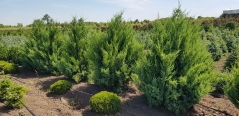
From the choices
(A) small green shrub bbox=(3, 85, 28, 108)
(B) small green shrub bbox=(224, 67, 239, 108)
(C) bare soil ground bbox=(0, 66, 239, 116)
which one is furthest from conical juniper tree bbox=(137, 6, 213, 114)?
(A) small green shrub bbox=(3, 85, 28, 108)

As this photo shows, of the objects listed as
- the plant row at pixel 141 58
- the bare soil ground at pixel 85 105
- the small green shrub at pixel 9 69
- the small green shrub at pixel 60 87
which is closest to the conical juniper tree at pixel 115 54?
the plant row at pixel 141 58

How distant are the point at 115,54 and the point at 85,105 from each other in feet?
5.77

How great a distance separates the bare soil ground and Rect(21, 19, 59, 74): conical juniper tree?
2251 mm

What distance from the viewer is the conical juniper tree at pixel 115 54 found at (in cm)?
626

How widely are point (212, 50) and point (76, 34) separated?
8050 mm

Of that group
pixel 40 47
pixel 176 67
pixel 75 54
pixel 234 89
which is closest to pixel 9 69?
pixel 40 47

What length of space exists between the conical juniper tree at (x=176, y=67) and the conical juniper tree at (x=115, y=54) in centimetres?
106

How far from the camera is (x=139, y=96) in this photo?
20.1ft

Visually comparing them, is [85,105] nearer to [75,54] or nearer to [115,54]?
[115,54]

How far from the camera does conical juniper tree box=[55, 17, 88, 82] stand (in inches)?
295

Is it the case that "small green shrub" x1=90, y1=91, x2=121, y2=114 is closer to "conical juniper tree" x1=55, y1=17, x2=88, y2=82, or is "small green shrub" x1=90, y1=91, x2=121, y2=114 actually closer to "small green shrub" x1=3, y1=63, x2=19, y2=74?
"conical juniper tree" x1=55, y1=17, x2=88, y2=82

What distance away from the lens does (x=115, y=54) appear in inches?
250

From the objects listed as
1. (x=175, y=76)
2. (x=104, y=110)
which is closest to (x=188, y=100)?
(x=175, y=76)

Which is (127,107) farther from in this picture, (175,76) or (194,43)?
(194,43)
